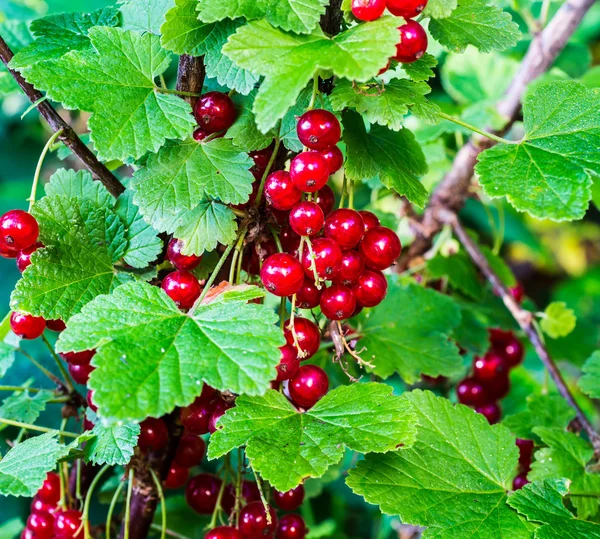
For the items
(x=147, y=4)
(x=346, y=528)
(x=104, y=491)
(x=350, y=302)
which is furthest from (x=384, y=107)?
(x=346, y=528)

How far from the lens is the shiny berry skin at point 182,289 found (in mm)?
667

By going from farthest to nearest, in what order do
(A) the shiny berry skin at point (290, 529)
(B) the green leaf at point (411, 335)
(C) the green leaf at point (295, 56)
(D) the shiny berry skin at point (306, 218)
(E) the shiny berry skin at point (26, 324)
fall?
(B) the green leaf at point (411, 335) < (A) the shiny berry skin at point (290, 529) < (E) the shiny berry skin at point (26, 324) < (D) the shiny berry skin at point (306, 218) < (C) the green leaf at point (295, 56)

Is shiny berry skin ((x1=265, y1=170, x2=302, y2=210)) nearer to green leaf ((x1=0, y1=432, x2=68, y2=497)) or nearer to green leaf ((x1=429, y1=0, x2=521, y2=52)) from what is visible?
green leaf ((x1=429, y1=0, x2=521, y2=52))

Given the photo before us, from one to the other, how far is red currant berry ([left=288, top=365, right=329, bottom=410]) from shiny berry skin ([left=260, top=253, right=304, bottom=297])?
10cm

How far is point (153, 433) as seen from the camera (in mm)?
757

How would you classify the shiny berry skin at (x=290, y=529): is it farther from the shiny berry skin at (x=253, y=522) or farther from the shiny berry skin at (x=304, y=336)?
the shiny berry skin at (x=304, y=336)

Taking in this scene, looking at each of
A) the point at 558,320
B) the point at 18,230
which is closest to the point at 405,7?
the point at 18,230

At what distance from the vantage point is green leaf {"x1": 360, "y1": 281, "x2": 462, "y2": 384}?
96 cm

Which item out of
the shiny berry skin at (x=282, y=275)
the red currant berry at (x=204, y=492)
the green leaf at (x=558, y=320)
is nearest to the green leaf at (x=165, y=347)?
the shiny berry skin at (x=282, y=275)

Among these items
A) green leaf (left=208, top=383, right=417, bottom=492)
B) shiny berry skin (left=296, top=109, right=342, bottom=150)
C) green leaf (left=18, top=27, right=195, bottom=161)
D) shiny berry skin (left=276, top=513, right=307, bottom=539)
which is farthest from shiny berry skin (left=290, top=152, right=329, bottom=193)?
shiny berry skin (left=276, top=513, right=307, bottom=539)

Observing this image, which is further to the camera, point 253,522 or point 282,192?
point 253,522

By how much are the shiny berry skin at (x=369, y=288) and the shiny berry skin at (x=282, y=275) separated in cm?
9

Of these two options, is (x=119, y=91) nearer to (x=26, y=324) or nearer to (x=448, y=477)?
(x=26, y=324)

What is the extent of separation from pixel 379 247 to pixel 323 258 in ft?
0.26
